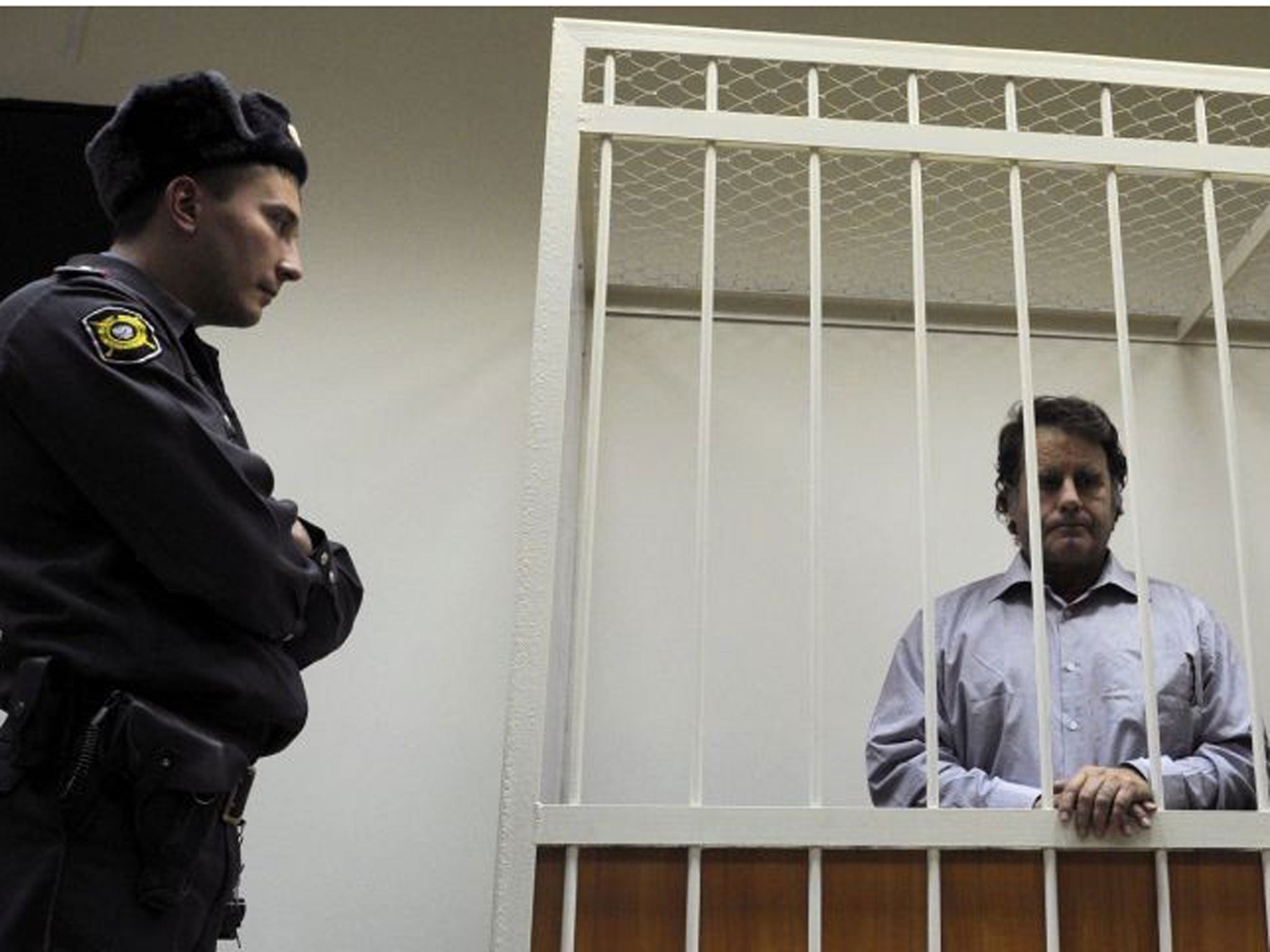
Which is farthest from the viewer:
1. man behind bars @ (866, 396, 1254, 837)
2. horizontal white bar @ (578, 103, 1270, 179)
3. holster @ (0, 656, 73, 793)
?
man behind bars @ (866, 396, 1254, 837)

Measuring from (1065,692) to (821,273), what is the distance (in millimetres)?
698

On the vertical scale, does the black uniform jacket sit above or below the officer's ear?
below

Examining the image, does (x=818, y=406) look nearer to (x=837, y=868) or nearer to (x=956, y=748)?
(x=837, y=868)

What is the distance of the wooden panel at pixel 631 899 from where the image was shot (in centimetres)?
139

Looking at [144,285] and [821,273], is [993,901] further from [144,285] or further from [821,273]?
[144,285]

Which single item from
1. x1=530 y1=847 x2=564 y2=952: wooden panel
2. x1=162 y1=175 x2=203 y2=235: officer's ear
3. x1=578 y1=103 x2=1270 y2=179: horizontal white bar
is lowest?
x1=530 y1=847 x2=564 y2=952: wooden panel

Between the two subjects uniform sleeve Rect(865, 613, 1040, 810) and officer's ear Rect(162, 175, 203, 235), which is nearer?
officer's ear Rect(162, 175, 203, 235)

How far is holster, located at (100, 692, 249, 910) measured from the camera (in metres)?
1.07

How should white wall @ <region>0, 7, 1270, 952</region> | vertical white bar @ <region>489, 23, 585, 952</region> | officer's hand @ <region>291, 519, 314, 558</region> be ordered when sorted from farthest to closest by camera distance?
white wall @ <region>0, 7, 1270, 952</region>, vertical white bar @ <region>489, 23, 585, 952</region>, officer's hand @ <region>291, 519, 314, 558</region>

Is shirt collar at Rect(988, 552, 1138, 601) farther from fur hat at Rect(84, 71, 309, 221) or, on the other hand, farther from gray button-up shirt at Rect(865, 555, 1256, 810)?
fur hat at Rect(84, 71, 309, 221)

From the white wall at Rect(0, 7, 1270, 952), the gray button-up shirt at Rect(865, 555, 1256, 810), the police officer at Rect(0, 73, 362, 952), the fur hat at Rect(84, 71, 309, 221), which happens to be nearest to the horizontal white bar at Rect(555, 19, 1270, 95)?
the fur hat at Rect(84, 71, 309, 221)

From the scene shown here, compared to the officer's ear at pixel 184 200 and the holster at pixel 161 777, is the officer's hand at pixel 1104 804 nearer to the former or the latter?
the holster at pixel 161 777

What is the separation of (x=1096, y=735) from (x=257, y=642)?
1236 millimetres

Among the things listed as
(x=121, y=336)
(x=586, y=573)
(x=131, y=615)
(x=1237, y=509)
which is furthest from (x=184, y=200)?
(x=1237, y=509)
